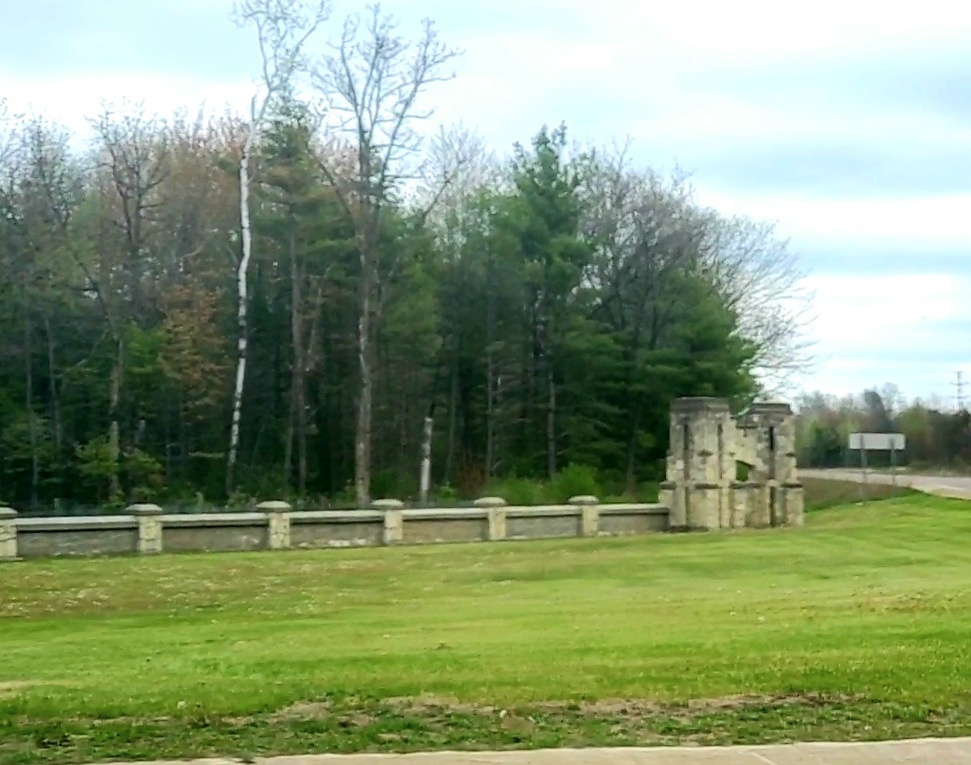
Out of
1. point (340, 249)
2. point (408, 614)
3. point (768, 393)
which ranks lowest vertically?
point (408, 614)

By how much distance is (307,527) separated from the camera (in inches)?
1400

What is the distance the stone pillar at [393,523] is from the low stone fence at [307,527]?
24 millimetres

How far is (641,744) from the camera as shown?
9.38 meters

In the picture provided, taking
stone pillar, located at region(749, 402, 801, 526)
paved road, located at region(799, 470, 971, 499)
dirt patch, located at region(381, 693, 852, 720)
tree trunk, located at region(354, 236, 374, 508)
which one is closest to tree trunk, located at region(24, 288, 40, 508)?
tree trunk, located at region(354, 236, 374, 508)

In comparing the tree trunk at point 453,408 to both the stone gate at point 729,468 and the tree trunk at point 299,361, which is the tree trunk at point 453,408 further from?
the stone gate at point 729,468

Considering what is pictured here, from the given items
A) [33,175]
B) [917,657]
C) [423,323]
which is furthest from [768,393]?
[917,657]

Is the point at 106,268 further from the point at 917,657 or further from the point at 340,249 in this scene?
the point at 917,657

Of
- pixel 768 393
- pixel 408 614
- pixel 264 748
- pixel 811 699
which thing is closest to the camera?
pixel 264 748

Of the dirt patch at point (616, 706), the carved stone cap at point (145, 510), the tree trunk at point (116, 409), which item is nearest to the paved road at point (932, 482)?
the carved stone cap at point (145, 510)

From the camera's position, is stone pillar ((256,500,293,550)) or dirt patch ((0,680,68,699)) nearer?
dirt patch ((0,680,68,699))

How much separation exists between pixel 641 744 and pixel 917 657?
4.63 m

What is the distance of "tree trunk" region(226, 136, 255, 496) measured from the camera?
157ft

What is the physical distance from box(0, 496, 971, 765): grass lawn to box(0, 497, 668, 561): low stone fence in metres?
1.72

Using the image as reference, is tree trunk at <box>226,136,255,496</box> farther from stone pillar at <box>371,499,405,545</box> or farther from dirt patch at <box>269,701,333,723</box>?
dirt patch at <box>269,701,333,723</box>
